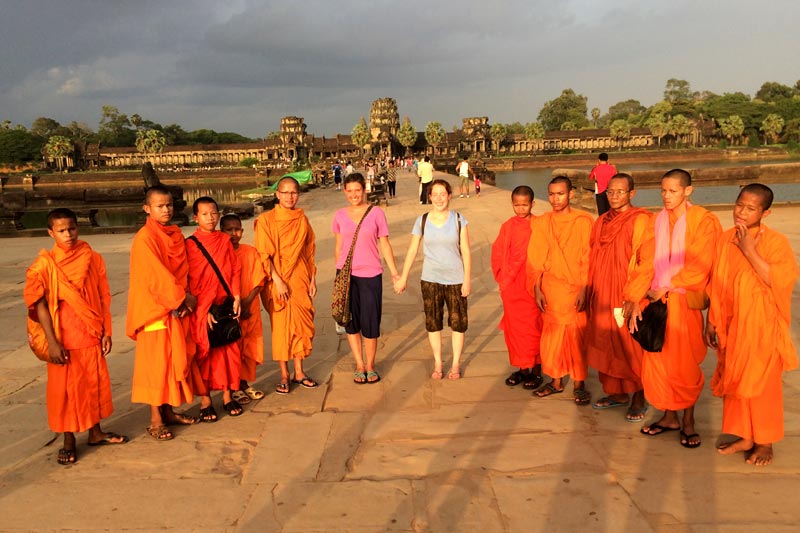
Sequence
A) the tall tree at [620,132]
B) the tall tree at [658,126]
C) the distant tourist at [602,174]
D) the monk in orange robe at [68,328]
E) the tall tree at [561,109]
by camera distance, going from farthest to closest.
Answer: the tall tree at [561,109], the tall tree at [620,132], the tall tree at [658,126], the distant tourist at [602,174], the monk in orange robe at [68,328]

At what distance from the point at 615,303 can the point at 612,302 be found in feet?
0.06

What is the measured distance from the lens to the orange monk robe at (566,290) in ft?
12.4

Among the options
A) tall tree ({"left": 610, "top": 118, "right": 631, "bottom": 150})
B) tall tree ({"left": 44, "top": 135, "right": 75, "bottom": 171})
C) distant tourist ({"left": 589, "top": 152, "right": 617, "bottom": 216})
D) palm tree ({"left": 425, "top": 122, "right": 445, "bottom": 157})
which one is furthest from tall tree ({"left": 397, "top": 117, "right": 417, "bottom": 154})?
distant tourist ({"left": 589, "top": 152, "right": 617, "bottom": 216})

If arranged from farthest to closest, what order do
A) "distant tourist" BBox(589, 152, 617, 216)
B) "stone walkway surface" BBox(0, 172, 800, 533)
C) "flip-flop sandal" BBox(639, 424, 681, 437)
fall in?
"distant tourist" BBox(589, 152, 617, 216) → "flip-flop sandal" BBox(639, 424, 681, 437) → "stone walkway surface" BBox(0, 172, 800, 533)

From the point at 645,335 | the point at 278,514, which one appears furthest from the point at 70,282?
the point at 645,335

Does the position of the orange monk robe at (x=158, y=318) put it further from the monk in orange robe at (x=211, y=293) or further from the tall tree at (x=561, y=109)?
the tall tree at (x=561, y=109)

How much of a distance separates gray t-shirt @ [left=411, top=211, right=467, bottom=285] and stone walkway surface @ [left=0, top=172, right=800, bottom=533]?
31.7 inches

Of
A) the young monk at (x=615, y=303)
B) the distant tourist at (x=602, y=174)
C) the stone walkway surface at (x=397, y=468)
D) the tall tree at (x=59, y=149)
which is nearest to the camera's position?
the stone walkway surface at (x=397, y=468)

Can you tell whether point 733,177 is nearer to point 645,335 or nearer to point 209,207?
point 645,335

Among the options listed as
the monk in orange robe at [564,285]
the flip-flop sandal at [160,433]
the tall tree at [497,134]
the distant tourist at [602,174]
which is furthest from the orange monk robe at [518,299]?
the tall tree at [497,134]

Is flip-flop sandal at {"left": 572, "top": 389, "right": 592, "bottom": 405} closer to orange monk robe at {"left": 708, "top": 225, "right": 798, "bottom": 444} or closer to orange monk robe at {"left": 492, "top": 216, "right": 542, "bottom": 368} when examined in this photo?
orange monk robe at {"left": 492, "top": 216, "right": 542, "bottom": 368}

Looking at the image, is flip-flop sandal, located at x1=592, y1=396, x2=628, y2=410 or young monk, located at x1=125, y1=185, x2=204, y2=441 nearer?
young monk, located at x1=125, y1=185, x2=204, y2=441

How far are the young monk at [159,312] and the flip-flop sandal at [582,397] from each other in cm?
250

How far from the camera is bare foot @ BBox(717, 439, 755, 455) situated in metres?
2.97
